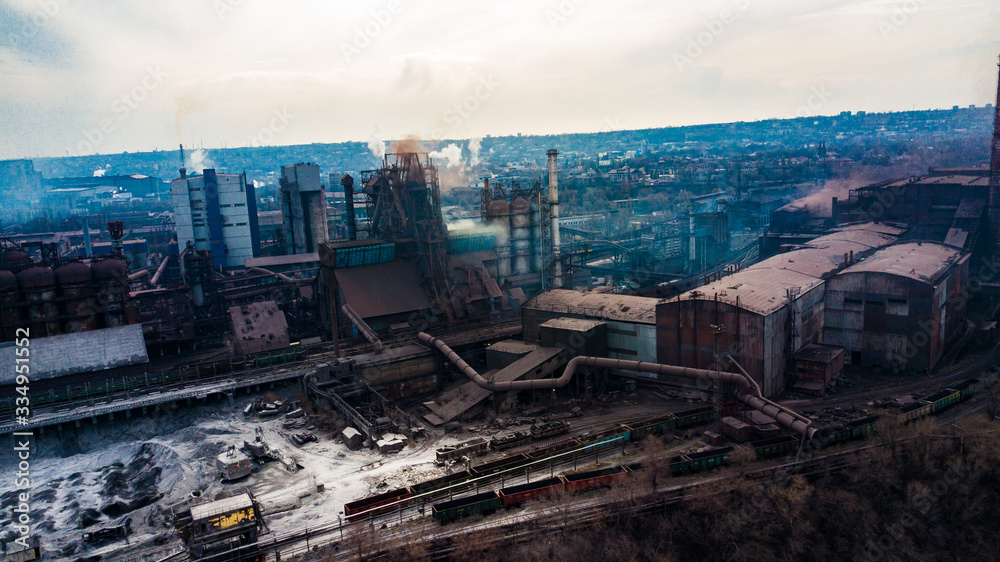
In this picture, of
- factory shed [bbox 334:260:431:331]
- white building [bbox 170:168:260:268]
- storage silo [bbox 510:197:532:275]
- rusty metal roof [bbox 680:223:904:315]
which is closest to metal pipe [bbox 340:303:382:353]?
factory shed [bbox 334:260:431:331]

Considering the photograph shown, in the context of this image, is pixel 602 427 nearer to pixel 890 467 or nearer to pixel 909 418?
pixel 890 467

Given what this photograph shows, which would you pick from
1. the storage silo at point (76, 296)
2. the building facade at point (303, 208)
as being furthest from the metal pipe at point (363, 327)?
the building facade at point (303, 208)

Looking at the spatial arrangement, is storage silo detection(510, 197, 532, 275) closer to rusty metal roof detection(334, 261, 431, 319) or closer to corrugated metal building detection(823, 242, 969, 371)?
rusty metal roof detection(334, 261, 431, 319)

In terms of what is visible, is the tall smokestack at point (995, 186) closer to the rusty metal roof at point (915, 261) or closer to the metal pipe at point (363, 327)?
the rusty metal roof at point (915, 261)

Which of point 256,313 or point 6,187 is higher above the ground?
point 6,187

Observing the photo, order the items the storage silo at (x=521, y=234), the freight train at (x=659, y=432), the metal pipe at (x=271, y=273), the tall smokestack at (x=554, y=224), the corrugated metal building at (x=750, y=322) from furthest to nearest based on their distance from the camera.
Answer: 1. the storage silo at (x=521, y=234)
2. the tall smokestack at (x=554, y=224)
3. the metal pipe at (x=271, y=273)
4. the corrugated metal building at (x=750, y=322)
5. the freight train at (x=659, y=432)

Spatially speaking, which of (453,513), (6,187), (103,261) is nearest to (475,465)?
(453,513)
